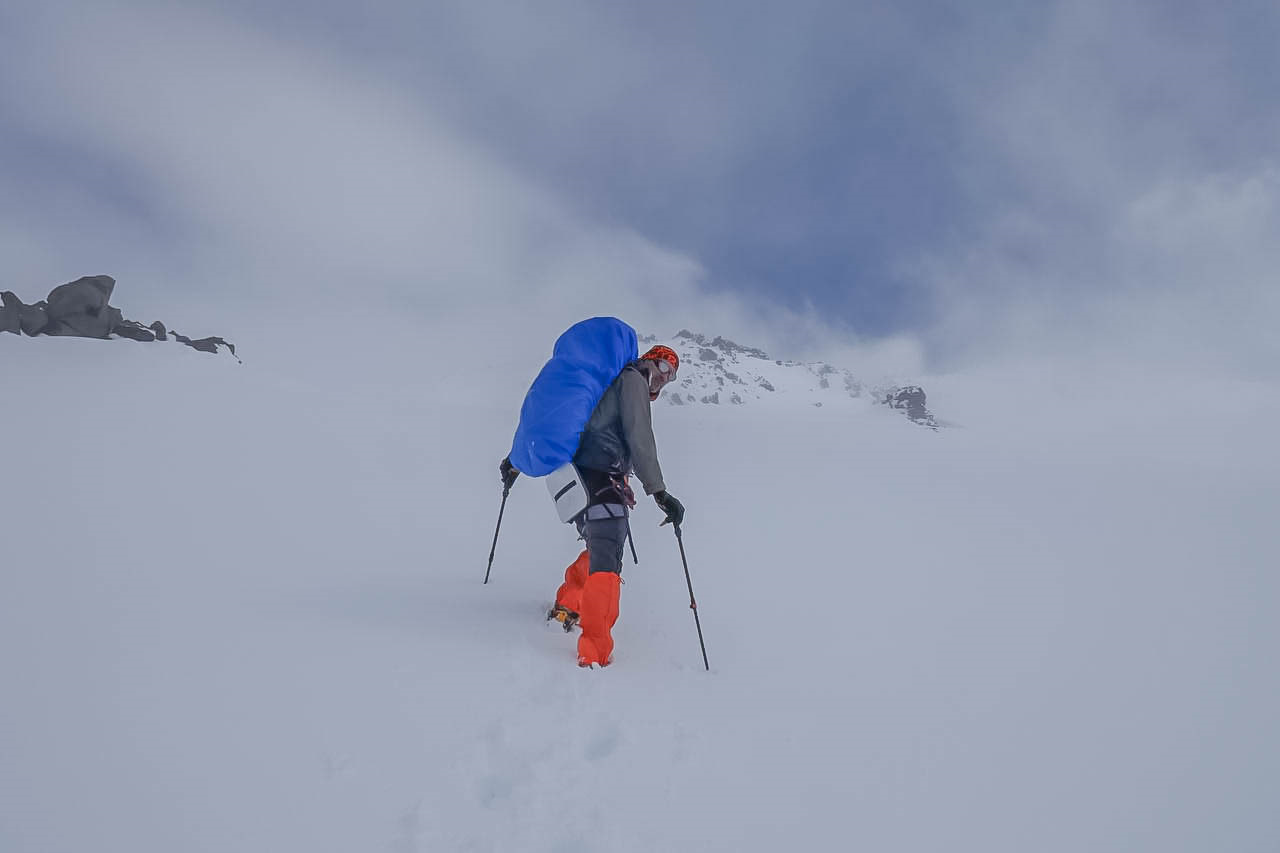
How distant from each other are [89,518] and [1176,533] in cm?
1508

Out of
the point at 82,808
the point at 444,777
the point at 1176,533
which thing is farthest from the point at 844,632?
the point at 1176,533

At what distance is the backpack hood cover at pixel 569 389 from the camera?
4492 millimetres

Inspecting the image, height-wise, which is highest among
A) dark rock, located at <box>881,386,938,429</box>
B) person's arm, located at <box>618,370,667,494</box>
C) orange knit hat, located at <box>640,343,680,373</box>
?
dark rock, located at <box>881,386,938,429</box>

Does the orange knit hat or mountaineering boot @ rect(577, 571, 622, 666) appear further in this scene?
the orange knit hat

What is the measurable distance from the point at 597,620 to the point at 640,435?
1368mm

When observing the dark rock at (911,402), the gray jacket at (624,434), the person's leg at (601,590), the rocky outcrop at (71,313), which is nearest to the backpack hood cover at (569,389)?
the gray jacket at (624,434)

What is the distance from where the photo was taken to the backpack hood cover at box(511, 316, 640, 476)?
14.7 ft

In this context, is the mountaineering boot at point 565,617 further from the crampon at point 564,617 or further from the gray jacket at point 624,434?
the gray jacket at point 624,434

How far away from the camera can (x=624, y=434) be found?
460 cm

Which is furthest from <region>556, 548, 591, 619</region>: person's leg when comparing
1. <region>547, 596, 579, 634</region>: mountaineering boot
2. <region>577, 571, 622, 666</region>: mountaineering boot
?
<region>577, 571, 622, 666</region>: mountaineering boot

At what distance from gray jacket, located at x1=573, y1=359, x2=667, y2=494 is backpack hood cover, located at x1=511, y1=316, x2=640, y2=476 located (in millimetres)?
124

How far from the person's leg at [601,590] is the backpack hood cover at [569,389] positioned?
622 mm

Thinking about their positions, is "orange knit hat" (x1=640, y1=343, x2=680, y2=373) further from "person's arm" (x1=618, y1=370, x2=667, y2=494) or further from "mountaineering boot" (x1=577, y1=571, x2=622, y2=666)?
"mountaineering boot" (x1=577, y1=571, x2=622, y2=666)

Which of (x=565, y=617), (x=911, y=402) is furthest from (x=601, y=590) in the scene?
(x=911, y=402)
